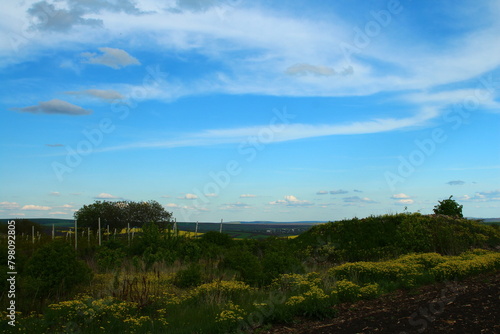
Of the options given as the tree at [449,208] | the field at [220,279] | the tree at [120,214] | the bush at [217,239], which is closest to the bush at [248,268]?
the field at [220,279]

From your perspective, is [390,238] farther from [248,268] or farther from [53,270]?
[53,270]

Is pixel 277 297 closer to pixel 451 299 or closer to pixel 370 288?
pixel 370 288

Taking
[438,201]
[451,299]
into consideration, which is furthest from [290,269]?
[438,201]

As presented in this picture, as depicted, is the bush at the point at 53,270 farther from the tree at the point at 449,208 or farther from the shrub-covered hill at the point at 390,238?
the tree at the point at 449,208

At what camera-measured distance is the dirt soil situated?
19.9 ft

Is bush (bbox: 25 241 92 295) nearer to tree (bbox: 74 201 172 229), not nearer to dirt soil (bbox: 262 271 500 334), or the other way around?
dirt soil (bbox: 262 271 500 334)

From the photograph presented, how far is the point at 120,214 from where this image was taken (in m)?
38.6

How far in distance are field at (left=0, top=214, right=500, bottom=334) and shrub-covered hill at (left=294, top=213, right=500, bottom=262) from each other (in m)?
0.04

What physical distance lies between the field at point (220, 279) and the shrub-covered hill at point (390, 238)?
0.04 m

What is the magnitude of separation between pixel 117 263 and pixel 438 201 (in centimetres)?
1847

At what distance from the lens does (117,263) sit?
13.0 meters

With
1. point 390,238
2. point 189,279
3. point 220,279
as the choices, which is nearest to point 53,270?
point 189,279

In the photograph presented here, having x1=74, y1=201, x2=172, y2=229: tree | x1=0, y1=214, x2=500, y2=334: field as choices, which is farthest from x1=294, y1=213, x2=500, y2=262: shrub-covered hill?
x1=74, y1=201, x2=172, y2=229: tree

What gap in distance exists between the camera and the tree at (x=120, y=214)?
121 feet
